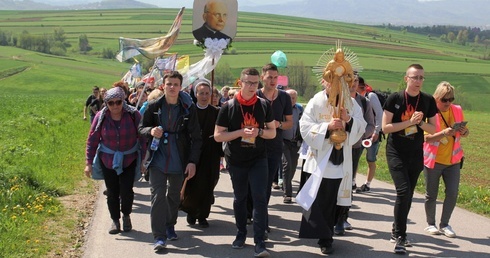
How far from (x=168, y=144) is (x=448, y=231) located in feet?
11.9

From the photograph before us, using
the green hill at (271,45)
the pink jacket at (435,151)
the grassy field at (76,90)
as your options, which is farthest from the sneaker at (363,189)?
the green hill at (271,45)

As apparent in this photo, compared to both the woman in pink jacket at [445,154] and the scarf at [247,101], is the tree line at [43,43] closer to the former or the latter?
the woman in pink jacket at [445,154]

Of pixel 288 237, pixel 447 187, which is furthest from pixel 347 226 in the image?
pixel 447 187

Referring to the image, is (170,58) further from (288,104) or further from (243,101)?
(243,101)

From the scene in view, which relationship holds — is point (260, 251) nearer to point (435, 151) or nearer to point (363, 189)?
point (435, 151)

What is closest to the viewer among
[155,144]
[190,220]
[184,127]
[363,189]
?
[155,144]

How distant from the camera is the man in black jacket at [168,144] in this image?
7.25 meters

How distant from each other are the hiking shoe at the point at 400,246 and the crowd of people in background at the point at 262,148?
16 millimetres

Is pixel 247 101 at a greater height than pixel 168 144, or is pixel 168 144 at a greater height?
pixel 247 101

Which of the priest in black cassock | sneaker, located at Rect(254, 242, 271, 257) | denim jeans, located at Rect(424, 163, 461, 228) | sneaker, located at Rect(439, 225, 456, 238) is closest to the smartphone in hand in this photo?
denim jeans, located at Rect(424, 163, 461, 228)

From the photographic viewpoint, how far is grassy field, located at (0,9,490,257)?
8.52 m

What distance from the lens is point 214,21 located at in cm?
995

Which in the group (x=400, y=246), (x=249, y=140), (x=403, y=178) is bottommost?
(x=400, y=246)

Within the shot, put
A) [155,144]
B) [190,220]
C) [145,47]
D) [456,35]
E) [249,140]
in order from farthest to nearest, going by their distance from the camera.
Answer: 1. [456,35]
2. [145,47]
3. [190,220]
4. [155,144]
5. [249,140]
